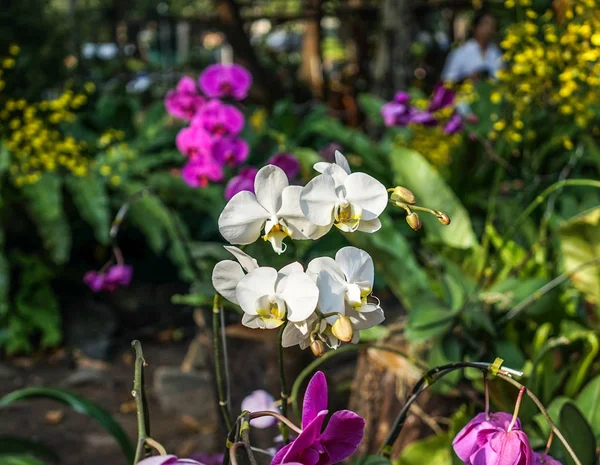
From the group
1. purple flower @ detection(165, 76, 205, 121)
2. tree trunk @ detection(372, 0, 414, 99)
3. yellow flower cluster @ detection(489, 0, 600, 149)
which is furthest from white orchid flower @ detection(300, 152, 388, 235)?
tree trunk @ detection(372, 0, 414, 99)

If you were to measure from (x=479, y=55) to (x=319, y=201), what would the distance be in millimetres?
4979

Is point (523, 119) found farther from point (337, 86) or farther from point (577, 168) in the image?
point (337, 86)

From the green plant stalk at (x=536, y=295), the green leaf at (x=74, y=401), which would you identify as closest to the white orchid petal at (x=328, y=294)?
the green leaf at (x=74, y=401)

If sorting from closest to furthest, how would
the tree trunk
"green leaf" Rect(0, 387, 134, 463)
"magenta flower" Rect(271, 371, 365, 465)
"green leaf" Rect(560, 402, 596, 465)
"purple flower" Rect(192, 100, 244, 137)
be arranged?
1. "magenta flower" Rect(271, 371, 365, 465)
2. "green leaf" Rect(560, 402, 596, 465)
3. "green leaf" Rect(0, 387, 134, 463)
4. "purple flower" Rect(192, 100, 244, 137)
5. the tree trunk

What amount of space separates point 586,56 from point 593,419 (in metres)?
1.14

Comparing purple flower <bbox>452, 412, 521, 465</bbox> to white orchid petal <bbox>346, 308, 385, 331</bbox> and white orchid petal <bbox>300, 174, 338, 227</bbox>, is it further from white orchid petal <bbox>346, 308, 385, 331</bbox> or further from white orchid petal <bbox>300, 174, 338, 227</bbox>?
white orchid petal <bbox>300, 174, 338, 227</bbox>

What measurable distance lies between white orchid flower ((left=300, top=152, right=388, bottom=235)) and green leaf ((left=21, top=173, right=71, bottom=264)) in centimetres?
284

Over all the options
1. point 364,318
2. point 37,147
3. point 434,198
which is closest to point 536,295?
point 434,198

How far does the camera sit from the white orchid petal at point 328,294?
0.80 meters

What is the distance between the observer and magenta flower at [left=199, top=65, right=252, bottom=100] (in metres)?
2.25

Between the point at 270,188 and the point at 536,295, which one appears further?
the point at 536,295

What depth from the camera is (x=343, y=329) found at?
0.78 metres

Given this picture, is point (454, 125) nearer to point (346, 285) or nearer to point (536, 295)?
point (536, 295)

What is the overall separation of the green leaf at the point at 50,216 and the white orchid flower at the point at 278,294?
9.33 feet
